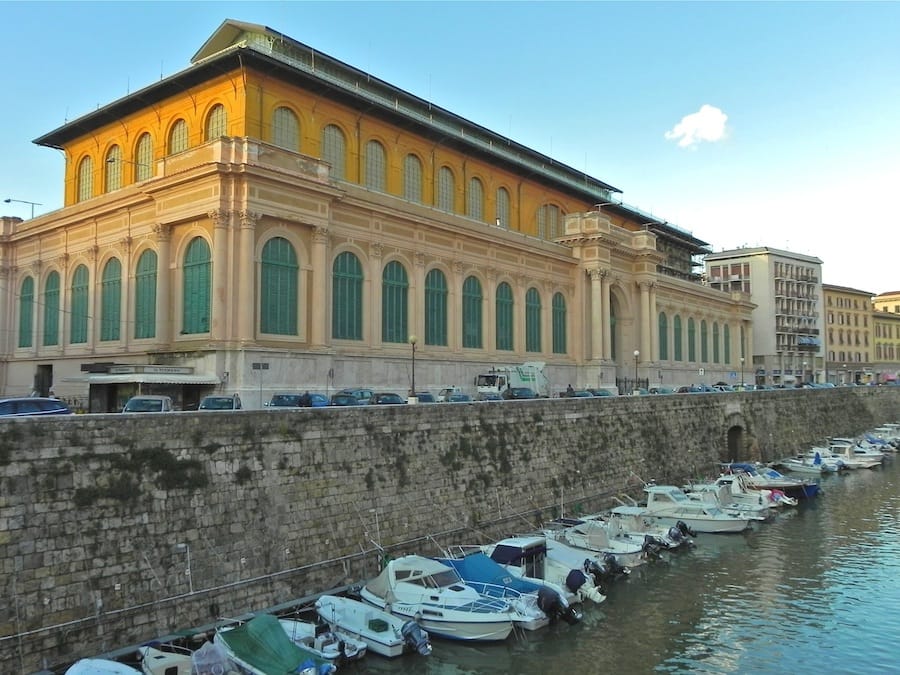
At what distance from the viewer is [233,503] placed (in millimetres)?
19766

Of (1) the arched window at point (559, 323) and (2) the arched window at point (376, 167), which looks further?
(1) the arched window at point (559, 323)

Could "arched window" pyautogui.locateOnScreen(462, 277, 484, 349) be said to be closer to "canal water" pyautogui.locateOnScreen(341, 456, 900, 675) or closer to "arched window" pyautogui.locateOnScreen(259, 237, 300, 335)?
"arched window" pyautogui.locateOnScreen(259, 237, 300, 335)

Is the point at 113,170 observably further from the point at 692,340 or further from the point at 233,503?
the point at 692,340

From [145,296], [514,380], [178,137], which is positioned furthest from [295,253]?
[514,380]

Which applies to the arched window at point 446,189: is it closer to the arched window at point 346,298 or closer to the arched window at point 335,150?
the arched window at point 335,150

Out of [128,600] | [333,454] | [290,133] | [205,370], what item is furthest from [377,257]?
[128,600]

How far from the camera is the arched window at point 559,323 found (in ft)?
198

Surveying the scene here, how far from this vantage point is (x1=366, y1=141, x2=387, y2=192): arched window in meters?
50.3

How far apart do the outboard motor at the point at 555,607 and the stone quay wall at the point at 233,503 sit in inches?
198

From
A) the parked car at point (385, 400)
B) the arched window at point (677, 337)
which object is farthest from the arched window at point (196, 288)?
the arched window at point (677, 337)

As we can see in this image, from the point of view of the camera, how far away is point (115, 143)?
52.9 metres

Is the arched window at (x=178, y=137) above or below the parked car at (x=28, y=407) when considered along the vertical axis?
above

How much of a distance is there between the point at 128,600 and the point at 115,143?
4451 centimetres

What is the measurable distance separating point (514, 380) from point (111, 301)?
25.9 meters
